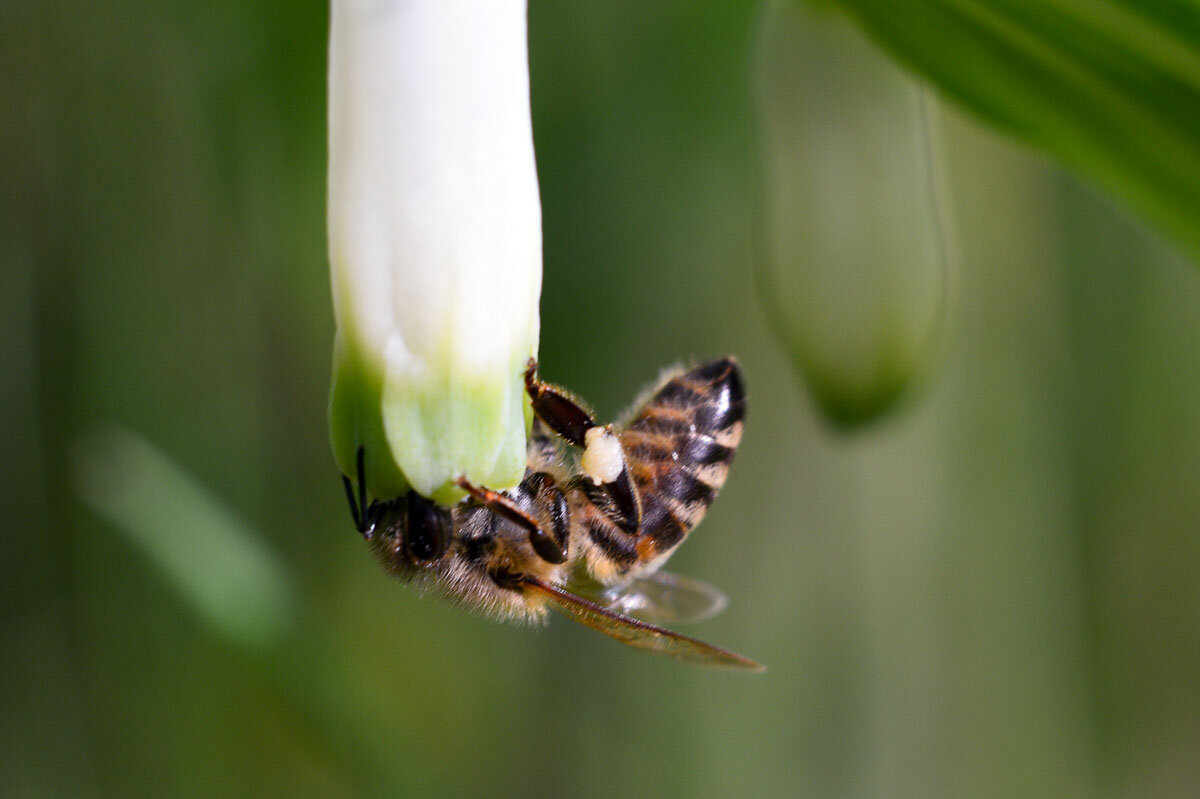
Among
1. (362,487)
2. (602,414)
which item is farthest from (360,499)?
(602,414)

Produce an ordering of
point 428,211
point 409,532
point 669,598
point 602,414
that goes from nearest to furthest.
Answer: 1. point 428,211
2. point 409,532
3. point 669,598
4. point 602,414

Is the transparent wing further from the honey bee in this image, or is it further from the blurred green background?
the blurred green background

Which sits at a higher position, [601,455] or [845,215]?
[845,215]

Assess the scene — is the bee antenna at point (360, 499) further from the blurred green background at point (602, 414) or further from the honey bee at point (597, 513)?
the blurred green background at point (602, 414)

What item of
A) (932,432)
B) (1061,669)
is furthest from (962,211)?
(1061,669)

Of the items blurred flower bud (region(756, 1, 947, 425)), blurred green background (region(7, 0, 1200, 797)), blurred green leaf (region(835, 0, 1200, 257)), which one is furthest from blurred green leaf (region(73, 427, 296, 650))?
blurred green leaf (region(835, 0, 1200, 257))

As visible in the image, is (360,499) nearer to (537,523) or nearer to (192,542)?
(537,523)

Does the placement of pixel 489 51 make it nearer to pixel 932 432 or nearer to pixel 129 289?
pixel 129 289
